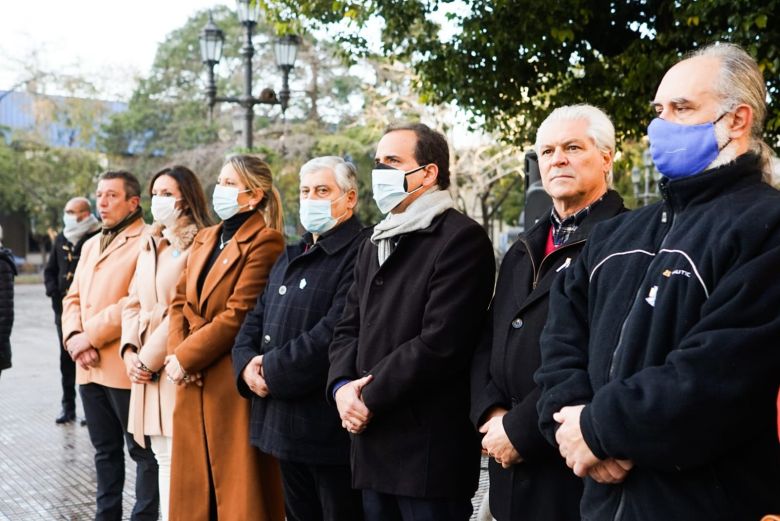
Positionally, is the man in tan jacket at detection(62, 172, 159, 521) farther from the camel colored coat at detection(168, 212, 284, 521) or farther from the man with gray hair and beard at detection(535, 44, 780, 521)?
the man with gray hair and beard at detection(535, 44, 780, 521)

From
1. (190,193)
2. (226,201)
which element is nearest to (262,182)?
(226,201)

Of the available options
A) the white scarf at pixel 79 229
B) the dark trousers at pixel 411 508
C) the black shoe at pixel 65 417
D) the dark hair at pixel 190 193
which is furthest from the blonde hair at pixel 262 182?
the black shoe at pixel 65 417

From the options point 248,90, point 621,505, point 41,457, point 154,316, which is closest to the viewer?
point 621,505

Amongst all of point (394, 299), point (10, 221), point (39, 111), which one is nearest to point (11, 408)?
point (394, 299)

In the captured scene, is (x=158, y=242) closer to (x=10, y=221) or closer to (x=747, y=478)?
(x=747, y=478)

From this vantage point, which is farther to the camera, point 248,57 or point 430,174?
point 248,57

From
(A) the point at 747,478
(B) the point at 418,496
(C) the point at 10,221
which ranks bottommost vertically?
(C) the point at 10,221

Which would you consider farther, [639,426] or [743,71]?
[743,71]

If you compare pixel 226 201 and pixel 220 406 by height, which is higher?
pixel 226 201

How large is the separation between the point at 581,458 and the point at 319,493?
84.2 inches

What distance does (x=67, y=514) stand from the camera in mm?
6074

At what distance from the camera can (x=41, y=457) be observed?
25.3ft

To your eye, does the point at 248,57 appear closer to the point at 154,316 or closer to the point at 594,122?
the point at 154,316

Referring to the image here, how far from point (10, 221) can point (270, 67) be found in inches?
1024
